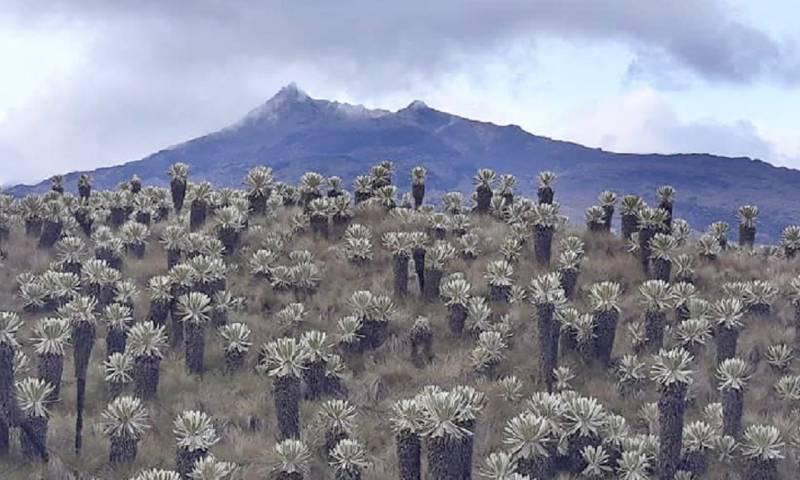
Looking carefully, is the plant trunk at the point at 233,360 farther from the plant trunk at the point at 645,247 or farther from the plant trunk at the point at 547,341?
the plant trunk at the point at 645,247

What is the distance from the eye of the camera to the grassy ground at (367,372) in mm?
14312

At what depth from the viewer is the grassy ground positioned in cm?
1431

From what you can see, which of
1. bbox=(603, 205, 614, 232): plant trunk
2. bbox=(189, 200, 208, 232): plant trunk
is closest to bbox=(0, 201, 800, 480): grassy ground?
bbox=(189, 200, 208, 232): plant trunk

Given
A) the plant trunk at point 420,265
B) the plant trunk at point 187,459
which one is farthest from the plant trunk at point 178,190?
the plant trunk at point 187,459

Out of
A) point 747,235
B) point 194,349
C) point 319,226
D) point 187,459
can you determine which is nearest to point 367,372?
point 194,349

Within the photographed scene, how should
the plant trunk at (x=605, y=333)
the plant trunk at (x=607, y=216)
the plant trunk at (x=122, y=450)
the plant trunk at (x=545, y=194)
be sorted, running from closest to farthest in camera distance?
the plant trunk at (x=122, y=450) < the plant trunk at (x=605, y=333) < the plant trunk at (x=607, y=216) < the plant trunk at (x=545, y=194)

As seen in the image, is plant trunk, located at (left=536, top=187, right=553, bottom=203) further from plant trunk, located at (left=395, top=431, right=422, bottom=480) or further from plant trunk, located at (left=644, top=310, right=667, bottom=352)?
plant trunk, located at (left=395, top=431, right=422, bottom=480)

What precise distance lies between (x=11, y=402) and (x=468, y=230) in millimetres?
14684

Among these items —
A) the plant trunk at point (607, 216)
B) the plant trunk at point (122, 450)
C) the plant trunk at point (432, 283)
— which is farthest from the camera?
the plant trunk at point (607, 216)

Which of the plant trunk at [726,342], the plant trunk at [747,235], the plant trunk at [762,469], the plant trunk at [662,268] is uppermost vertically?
the plant trunk at [747,235]

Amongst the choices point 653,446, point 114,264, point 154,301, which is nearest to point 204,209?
point 114,264

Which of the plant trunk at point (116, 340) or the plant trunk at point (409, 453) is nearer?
the plant trunk at point (409, 453)

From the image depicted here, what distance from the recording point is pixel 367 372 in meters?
17.3

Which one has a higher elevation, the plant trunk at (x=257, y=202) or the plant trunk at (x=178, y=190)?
the plant trunk at (x=178, y=190)
